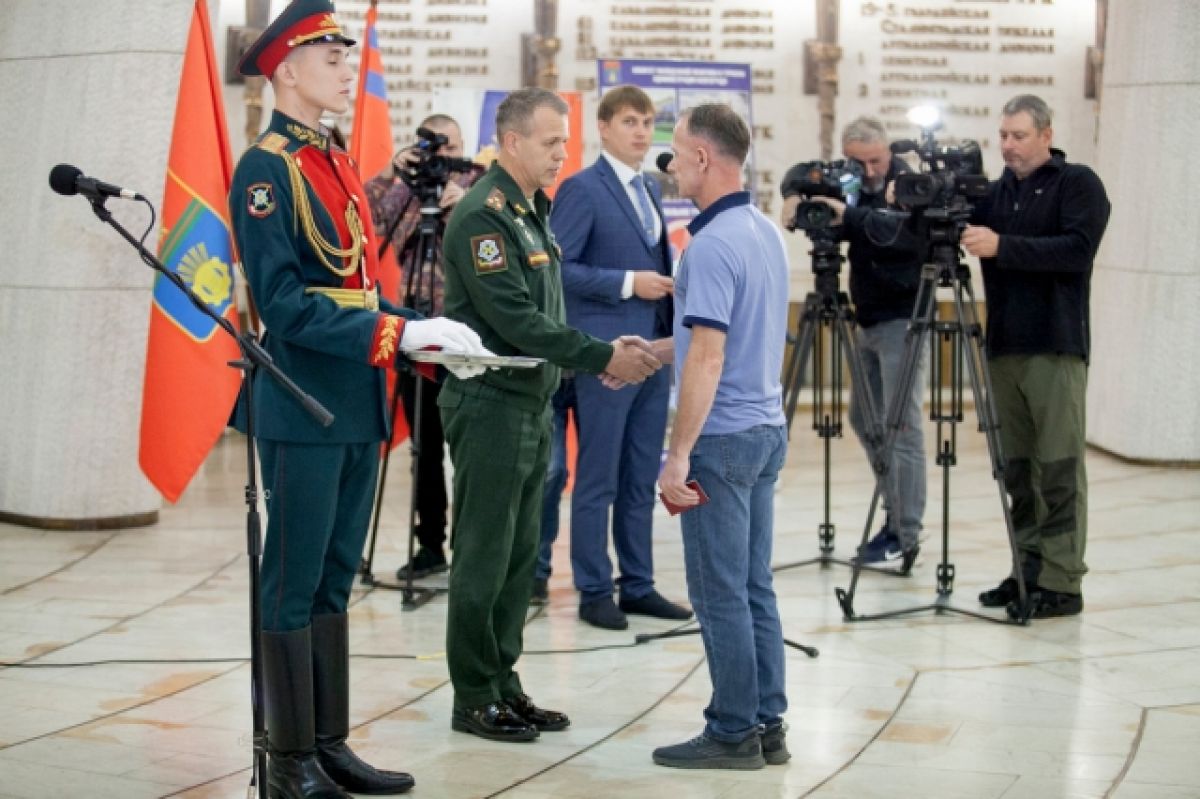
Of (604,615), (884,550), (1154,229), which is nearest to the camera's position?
(604,615)

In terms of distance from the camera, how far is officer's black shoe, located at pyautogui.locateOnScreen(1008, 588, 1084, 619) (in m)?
5.45

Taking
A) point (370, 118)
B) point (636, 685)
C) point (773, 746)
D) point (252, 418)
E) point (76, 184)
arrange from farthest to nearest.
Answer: point (370, 118) → point (636, 685) → point (773, 746) → point (252, 418) → point (76, 184)

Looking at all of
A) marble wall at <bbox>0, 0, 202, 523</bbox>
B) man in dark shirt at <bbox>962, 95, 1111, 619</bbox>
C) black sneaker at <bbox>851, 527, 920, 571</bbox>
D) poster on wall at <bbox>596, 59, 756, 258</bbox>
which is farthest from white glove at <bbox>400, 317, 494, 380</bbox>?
poster on wall at <bbox>596, 59, 756, 258</bbox>

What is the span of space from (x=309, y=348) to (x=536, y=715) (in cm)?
125

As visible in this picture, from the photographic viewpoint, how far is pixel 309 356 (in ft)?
11.7

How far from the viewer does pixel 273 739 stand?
11.8ft

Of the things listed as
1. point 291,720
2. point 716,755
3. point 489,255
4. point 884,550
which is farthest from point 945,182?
point 291,720

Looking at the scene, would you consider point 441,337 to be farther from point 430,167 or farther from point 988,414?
point 430,167

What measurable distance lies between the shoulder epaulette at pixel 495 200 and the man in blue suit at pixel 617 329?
115cm

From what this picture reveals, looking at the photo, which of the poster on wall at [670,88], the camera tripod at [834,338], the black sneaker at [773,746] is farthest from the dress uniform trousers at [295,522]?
the poster on wall at [670,88]

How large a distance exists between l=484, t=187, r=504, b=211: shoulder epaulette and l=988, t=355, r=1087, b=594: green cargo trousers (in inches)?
84.1

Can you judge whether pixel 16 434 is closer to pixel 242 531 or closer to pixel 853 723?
pixel 242 531

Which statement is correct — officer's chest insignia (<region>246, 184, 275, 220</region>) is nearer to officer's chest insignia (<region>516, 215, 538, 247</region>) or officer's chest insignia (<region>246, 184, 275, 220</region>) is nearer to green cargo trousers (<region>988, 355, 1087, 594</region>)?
officer's chest insignia (<region>516, 215, 538, 247</region>)

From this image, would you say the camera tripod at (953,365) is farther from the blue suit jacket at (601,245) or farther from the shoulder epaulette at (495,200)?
the shoulder epaulette at (495,200)
